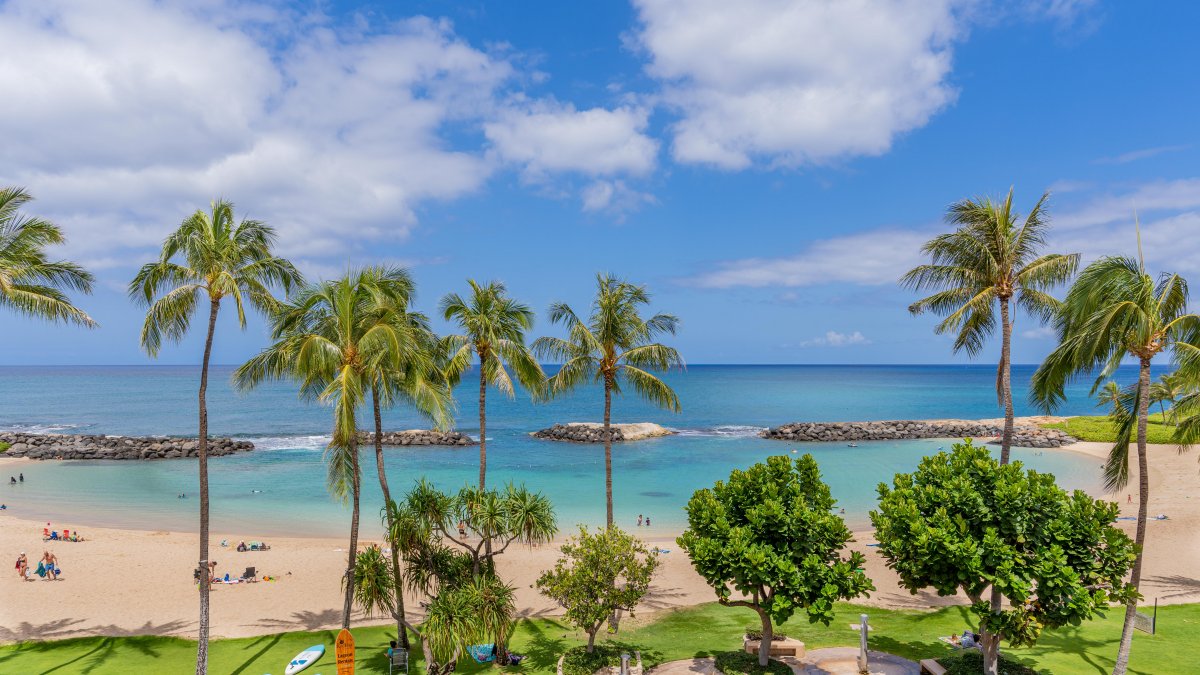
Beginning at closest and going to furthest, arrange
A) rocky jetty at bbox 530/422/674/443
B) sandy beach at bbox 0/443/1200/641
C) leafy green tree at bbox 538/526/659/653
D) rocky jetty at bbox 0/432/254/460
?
leafy green tree at bbox 538/526/659/653 < sandy beach at bbox 0/443/1200/641 < rocky jetty at bbox 0/432/254/460 < rocky jetty at bbox 530/422/674/443

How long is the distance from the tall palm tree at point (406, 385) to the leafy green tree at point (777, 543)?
24.6 ft

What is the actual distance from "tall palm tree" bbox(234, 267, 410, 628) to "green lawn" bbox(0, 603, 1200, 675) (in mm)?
3939

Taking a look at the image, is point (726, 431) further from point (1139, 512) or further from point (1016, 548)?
point (1016, 548)

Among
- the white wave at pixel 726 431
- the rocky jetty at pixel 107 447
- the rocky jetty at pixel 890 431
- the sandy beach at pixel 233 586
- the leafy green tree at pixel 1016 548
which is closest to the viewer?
the leafy green tree at pixel 1016 548

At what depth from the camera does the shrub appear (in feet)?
52.4

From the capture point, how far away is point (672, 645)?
19203 millimetres

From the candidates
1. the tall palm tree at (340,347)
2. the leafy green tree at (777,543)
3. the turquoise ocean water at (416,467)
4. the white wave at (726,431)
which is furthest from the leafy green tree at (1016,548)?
the white wave at (726,431)

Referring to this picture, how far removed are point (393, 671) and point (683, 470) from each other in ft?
147

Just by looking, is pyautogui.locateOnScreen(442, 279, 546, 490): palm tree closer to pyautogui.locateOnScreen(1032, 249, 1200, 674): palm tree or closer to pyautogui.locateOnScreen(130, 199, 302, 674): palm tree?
pyautogui.locateOnScreen(130, 199, 302, 674): palm tree

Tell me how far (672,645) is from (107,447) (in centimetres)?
7574

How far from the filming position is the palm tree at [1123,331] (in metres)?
15.0

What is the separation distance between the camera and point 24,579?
28969 millimetres

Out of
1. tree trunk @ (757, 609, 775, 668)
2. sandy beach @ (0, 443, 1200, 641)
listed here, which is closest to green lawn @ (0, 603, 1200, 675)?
sandy beach @ (0, 443, 1200, 641)

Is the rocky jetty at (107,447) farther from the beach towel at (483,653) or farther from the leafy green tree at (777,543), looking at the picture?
the leafy green tree at (777,543)
